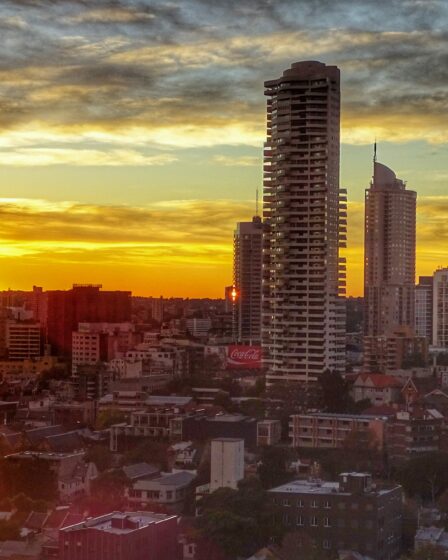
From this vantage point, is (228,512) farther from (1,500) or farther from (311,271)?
(311,271)

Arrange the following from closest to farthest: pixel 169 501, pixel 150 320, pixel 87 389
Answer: pixel 169 501, pixel 87 389, pixel 150 320

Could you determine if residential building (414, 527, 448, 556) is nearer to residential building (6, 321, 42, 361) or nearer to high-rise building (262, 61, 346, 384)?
high-rise building (262, 61, 346, 384)

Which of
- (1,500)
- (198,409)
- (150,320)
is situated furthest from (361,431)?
(150,320)

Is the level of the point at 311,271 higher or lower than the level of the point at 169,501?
higher

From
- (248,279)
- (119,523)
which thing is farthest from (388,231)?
(119,523)

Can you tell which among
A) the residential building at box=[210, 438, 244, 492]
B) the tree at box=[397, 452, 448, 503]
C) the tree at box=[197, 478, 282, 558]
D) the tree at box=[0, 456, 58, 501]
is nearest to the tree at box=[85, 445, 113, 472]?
the tree at box=[0, 456, 58, 501]

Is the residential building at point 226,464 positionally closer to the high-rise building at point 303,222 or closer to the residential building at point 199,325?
the high-rise building at point 303,222

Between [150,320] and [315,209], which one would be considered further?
[150,320]
